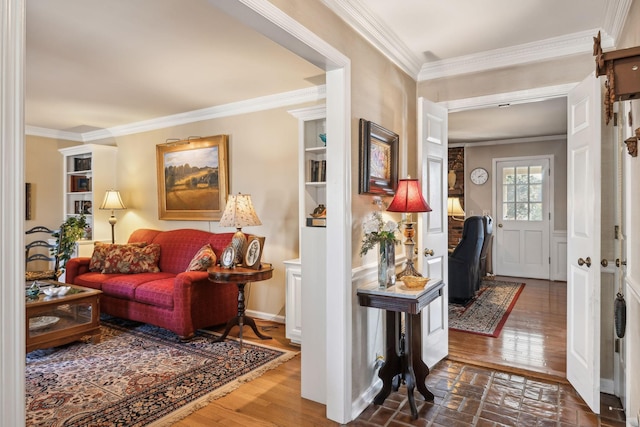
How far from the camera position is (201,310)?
3.83 metres

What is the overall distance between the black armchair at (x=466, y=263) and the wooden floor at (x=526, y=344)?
606 mm

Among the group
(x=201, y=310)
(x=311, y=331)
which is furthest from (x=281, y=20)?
(x=201, y=310)

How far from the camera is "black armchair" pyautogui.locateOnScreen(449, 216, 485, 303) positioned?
5.05 meters

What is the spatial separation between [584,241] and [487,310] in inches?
95.3

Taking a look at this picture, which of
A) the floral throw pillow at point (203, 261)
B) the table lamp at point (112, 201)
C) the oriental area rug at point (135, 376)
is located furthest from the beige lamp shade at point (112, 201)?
Answer: the floral throw pillow at point (203, 261)

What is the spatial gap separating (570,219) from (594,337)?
0.83 m

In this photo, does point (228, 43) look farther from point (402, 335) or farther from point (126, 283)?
point (126, 283)

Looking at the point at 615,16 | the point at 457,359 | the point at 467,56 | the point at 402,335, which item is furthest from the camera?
the point at 457,359

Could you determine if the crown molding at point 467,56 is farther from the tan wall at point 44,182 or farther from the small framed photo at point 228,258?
the tan wall at point 44,182

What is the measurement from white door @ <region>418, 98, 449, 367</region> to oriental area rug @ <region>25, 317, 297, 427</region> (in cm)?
118

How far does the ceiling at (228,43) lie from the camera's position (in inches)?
94.0

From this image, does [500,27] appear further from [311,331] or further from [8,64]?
[8,64]

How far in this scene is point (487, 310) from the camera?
4742 mm

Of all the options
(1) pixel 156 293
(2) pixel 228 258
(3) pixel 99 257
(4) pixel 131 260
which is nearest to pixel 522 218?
(2) pixel 228 258
